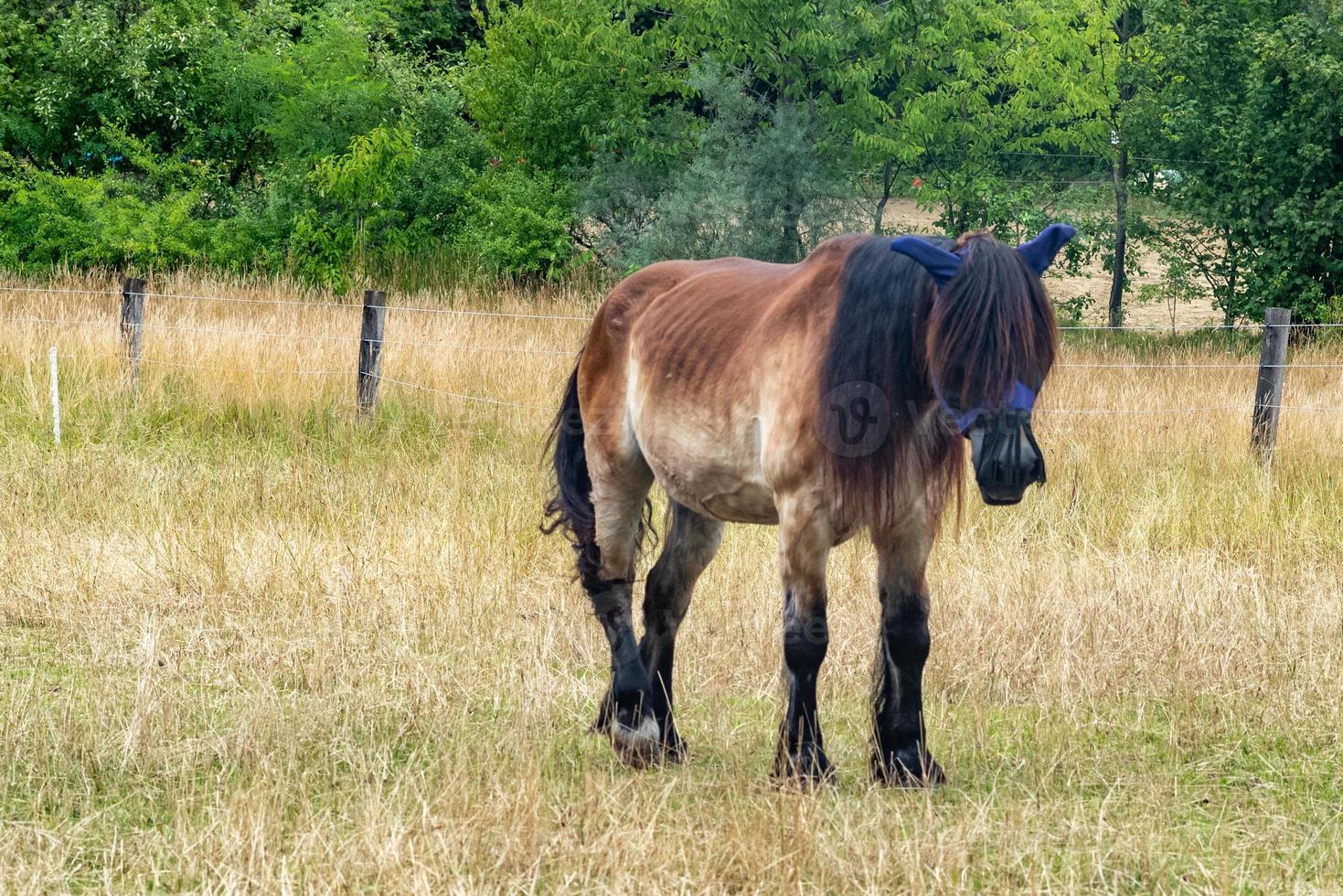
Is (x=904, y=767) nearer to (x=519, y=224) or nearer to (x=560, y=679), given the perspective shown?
(x=560, y=679)

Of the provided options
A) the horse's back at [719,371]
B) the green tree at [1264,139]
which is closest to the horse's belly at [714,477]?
the horse's back at [719,371]

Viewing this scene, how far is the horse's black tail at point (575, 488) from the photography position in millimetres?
5715

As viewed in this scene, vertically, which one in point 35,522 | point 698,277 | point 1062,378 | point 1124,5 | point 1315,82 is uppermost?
point 1124,5

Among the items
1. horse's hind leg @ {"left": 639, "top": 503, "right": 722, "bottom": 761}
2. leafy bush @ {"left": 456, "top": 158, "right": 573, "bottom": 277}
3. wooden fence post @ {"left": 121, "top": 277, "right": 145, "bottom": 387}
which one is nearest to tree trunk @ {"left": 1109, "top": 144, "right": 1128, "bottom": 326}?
leafy bush @ {"left": 456, "top": 158, "right": 573, "bottom": 277}

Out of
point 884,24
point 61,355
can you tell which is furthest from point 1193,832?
point 884,24

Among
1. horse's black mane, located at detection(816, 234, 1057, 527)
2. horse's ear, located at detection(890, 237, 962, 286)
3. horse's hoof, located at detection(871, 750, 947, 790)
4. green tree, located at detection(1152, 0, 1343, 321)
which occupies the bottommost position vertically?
horse's hoof, located at detection(871, 750, 947, 790)

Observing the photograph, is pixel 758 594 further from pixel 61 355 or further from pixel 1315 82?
pixel 1315 82

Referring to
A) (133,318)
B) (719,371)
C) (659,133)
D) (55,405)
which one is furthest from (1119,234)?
(719,371)

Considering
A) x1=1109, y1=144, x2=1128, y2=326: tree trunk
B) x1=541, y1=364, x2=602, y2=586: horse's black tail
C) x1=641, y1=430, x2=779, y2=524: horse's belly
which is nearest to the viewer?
x1=641, y1=430, x2=779, y2=524: horse's belly

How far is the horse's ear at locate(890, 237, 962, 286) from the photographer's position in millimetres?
4102

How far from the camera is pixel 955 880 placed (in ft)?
12.6

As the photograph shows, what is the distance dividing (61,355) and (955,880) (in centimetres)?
1056

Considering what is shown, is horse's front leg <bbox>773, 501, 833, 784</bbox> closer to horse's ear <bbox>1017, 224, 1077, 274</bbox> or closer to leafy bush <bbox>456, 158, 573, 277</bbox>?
horse's ear <bbox>1017, 224, 1077, 274</bbox>

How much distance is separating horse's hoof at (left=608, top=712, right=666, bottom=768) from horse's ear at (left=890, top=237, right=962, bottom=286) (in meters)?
1.97
